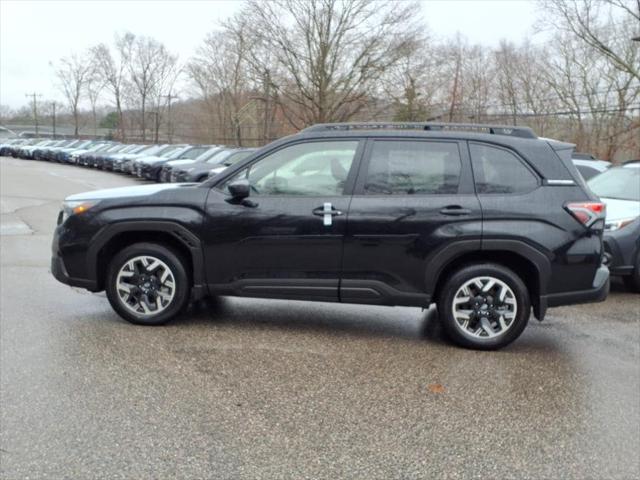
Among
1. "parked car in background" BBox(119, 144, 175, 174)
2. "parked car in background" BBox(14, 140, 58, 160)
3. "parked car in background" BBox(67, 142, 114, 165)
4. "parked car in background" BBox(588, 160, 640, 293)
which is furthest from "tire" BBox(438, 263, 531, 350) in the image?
"parked car in background" BBox(14, 140, 58, 160)

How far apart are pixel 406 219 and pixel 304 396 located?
1.76 metres

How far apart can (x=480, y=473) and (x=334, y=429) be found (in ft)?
2.86

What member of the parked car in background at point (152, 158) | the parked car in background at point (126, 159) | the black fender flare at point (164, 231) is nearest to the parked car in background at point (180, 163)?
the parked car in background at point (152, 158)

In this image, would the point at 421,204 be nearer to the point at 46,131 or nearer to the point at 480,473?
the point at 480,473

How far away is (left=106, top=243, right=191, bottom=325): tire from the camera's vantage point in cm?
529

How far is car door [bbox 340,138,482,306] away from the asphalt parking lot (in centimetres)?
55

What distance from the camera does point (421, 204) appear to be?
500 cm

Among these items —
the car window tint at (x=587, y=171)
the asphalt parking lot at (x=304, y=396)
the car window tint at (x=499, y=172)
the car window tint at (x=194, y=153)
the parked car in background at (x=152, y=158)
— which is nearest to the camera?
the asphalt parking lot at (x=304, y=396)

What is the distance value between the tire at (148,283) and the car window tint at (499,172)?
270 cm

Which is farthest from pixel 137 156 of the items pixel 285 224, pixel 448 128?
pixel 448 128

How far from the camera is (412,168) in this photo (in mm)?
5105

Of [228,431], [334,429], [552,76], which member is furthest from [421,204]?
[552,76]

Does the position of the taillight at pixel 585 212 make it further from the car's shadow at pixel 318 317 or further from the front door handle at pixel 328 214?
the front door handle at pixel 328 214

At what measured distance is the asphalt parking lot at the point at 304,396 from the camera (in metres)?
3.21
